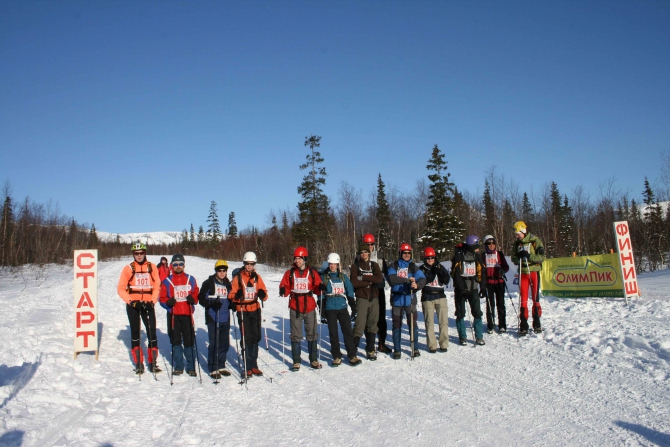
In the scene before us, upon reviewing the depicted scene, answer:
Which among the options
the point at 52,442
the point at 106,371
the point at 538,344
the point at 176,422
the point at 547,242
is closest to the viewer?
the point at 52,442

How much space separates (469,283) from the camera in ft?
30.7

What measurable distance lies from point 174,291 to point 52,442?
3397 millimetres

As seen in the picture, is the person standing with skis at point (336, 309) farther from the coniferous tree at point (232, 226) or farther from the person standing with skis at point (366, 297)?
the coniferous tree at point (232, 226)

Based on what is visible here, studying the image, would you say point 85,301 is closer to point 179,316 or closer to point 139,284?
point 139,284

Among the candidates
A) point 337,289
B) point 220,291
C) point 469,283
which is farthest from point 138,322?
point 469,283

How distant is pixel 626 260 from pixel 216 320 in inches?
405

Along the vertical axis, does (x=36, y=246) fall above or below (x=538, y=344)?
above

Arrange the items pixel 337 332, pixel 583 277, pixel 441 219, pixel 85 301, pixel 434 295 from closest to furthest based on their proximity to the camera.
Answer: pixel 337 332, pixel 85 301, pixel 434 295, pixel 583 277, pixel 441 219

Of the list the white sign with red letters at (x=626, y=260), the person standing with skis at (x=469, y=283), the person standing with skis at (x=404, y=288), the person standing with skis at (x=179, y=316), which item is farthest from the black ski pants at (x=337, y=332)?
the white sign with red letters at (x=626, y=260)

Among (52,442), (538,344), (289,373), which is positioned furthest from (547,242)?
(52,442)

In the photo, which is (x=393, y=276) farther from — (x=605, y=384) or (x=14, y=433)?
(x=14, y=433)

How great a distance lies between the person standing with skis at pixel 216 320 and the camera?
7.79m

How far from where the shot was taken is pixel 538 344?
8.60m

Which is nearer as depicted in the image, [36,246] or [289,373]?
[289,373]
